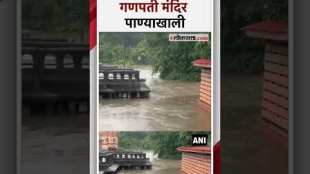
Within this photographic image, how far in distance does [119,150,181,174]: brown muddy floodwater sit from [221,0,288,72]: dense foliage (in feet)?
3.79

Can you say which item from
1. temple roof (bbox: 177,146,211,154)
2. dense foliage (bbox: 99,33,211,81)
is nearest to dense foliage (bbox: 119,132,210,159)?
temple roof (bbox: 177,146,211,154)

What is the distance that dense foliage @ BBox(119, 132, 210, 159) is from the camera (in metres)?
3.12

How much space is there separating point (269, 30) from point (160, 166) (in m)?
1.46

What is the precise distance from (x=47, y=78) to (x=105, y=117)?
3.97ft

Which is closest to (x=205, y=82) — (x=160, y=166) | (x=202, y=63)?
(x=202, y=63)

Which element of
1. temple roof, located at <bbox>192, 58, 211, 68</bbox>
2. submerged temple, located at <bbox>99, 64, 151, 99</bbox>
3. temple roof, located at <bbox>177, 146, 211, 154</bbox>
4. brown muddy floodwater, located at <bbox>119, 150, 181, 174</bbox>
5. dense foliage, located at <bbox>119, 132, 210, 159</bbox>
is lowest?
brown muddy floodwater, located at <bbox>119, 150, 181, 174</bbox>

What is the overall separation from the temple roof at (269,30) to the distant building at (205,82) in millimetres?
1109

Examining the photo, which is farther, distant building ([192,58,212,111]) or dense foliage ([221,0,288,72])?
dense foliage ([221,0,288,72])

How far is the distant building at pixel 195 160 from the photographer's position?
3111 mm

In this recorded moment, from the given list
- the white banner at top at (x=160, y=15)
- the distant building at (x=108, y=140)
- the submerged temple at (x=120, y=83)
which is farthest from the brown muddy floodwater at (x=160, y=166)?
the white banner at top at (x=160, y=15)

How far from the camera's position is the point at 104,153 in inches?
122

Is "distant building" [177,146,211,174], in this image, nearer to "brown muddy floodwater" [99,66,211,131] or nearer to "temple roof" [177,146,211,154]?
"temple roof" [177,146,211,154]
